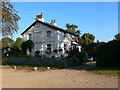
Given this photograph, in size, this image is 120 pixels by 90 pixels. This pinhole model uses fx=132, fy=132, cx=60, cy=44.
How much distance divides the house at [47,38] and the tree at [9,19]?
6893 mm

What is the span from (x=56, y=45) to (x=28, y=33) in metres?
7.74

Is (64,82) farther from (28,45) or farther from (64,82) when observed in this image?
(28,45)

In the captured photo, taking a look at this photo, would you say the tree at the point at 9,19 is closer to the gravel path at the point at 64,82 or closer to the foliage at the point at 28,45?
the foliage at the point at 28,45

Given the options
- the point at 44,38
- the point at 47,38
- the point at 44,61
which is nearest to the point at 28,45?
the point at 44,38

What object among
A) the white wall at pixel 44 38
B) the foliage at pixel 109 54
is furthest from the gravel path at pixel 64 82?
the white wall at pixel 44 38

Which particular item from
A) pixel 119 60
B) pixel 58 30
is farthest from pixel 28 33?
pixel 119 60

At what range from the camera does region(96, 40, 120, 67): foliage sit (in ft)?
50.1

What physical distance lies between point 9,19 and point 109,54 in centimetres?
1499

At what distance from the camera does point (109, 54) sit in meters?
15.7

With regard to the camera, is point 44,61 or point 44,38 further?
point 44,38

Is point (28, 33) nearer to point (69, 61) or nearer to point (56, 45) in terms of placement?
point (56, 45)

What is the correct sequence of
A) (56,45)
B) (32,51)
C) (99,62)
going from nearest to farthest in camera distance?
(99,62)
(56,45)
(32,51)

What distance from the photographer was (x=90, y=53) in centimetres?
3762

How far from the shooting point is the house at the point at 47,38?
2618 centimetres
